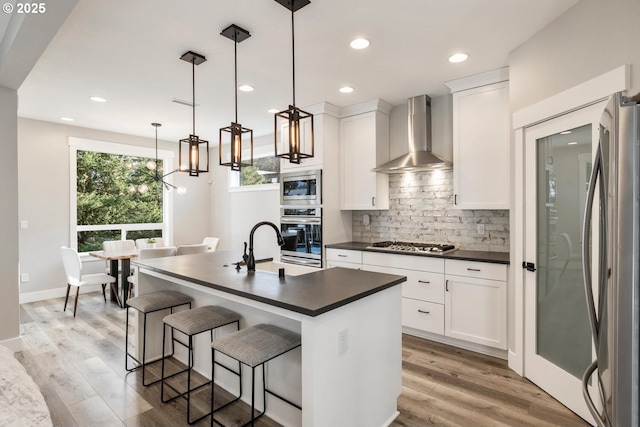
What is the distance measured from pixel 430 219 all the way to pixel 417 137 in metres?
0.99

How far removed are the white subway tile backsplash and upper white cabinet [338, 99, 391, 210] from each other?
221mm

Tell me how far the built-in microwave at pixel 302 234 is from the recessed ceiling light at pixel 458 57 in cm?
215

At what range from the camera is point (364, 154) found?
14.1ft

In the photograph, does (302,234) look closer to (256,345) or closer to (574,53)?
(256,345)

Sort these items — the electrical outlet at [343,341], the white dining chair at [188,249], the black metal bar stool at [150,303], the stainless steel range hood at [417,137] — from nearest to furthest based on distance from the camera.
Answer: the electrical outlet at [343,341] → the black metal bar stool at [150,303] → the stainless steel range hood at [417,137] → the white dining chair at [188,249]

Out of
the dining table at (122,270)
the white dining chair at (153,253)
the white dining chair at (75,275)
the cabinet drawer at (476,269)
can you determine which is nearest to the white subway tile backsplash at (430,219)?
the cabinet drawer at (476,269)

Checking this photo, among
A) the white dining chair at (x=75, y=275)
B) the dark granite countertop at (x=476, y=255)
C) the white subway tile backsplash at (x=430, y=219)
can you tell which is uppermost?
the white subway tile backsplash at (x=430, y=219)

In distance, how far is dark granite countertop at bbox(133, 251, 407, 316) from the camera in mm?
1690

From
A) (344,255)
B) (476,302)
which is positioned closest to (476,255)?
(476,302)

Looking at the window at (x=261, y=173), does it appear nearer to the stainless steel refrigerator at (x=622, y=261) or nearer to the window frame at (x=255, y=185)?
the window frame at (x=255, y=185)

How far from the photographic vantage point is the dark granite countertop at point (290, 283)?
5.55 ft

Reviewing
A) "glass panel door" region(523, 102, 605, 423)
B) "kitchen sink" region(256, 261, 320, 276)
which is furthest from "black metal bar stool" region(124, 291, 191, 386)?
"glass panel door" region(523, 102, 605, 423)

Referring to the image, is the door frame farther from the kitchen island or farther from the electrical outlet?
the electrical outlet

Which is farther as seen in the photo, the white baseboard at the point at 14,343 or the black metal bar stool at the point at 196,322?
the white baseboard at the point at 14,343
